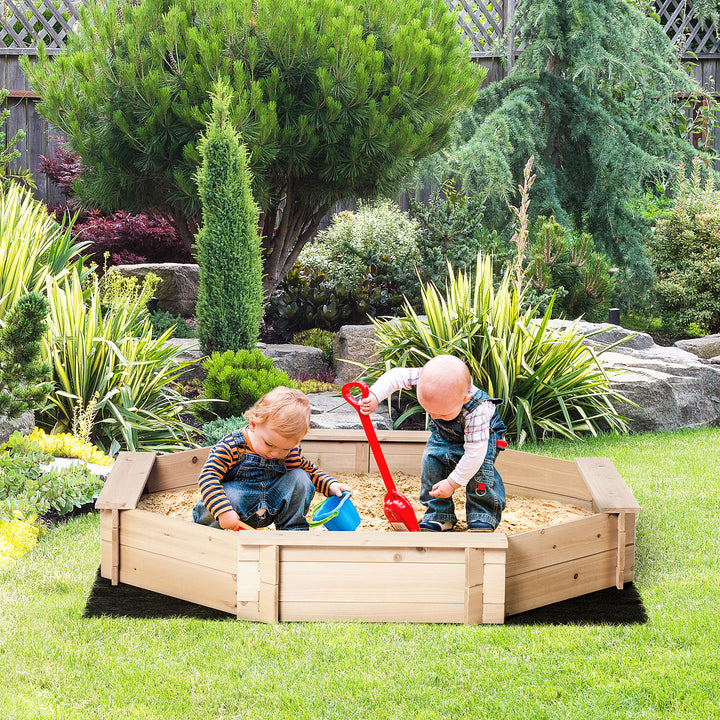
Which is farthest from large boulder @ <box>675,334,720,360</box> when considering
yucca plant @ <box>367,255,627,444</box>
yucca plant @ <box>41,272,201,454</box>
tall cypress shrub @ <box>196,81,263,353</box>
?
yucca plant @ <box>41,272,201,454</box>

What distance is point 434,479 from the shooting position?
11.2 feet

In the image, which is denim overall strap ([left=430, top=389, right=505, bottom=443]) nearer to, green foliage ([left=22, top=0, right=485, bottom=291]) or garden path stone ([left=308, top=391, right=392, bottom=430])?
garden path stone ([left=308, top=391, right=392, bottom=430])

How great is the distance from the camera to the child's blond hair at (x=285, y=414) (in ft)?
9.64

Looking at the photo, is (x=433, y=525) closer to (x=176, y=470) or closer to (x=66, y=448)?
(x=176, y=470)

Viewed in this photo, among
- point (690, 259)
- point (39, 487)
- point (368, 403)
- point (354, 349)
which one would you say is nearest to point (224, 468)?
point (368, 403)

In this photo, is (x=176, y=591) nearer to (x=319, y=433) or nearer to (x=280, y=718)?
(x=280, y=718)

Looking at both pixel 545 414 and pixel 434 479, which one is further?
pixel 545 414

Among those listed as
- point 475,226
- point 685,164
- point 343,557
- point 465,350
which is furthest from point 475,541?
point 685,164

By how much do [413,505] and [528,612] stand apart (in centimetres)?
100

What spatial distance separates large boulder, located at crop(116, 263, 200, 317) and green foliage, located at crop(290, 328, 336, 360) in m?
1.22

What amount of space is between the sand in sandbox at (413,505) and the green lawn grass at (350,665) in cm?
55

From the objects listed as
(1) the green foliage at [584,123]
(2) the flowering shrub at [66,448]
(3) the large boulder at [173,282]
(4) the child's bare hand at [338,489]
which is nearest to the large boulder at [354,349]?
(3) the large boulder at [173,282]

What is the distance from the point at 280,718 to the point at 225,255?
397 centimetres

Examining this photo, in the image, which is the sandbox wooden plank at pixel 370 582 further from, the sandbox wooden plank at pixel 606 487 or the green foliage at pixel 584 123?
the green foliage at pixel 584 123
